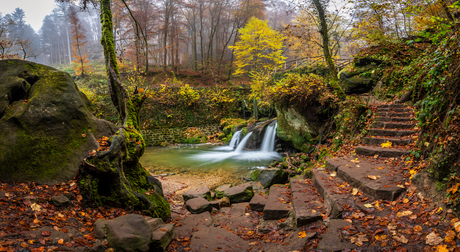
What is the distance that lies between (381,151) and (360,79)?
4728 mm

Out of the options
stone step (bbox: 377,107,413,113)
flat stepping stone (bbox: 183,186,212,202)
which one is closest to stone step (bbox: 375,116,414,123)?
stone step (bbox: 377,107,413,113)

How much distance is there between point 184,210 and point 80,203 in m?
2.19

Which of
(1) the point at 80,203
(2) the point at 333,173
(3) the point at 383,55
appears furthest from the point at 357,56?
(1) the point at 80,203

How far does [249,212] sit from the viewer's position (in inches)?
174

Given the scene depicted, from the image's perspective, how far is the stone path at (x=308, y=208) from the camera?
291cm

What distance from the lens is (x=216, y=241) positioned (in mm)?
3117

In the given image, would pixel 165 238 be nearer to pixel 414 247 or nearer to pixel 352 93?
pixel 414 247

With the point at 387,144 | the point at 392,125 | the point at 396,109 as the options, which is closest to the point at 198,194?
the point at 387,144

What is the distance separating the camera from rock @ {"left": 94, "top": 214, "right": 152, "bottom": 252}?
2271 mm

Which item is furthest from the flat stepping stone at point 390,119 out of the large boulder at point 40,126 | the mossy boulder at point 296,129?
the large boulder at point 40,126

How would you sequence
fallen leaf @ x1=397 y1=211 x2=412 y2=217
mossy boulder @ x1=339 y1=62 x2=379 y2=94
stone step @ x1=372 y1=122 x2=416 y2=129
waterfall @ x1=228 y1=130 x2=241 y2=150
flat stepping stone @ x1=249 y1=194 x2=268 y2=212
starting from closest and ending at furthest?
fallen leaf @ x1=397 y1=211 x2=412 y2=217 → flat stepping stone @ x1=249 y1=194 x2=268 y2=212 → stone step @ x1=372 y1=122 x2=416 y2=129 → mossy boulder @ x1=339 y1=62 x2=379 y2=94 → waterfall @ x1=228 y1=130 x2=241 y2=150

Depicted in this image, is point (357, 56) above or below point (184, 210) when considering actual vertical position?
above

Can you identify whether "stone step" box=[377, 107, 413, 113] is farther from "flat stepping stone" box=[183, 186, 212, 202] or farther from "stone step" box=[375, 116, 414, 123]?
"flat stepping stone" box=[183, 186, 212, 202]

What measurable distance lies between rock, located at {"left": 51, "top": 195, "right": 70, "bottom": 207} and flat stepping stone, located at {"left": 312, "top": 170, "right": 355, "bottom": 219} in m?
3.70
